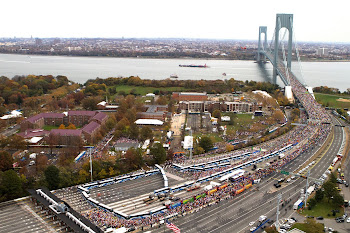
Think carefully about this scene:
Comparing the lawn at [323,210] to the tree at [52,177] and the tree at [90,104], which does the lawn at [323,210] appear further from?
the tree at [90,104]

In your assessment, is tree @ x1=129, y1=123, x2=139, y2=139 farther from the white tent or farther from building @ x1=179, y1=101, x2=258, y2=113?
building @ x1=179, y1=101, x2=258, y2=113

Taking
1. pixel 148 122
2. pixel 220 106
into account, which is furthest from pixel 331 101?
pixel 148 122

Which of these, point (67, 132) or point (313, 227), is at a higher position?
point (67, 132)

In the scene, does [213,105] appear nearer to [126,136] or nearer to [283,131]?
[283,131]

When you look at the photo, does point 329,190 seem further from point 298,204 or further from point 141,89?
point 141,89

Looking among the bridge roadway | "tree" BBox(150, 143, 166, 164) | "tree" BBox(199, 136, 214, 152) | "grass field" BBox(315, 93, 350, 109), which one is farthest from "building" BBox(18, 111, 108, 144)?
"grass field" BBox(315, 93, 350, 109)

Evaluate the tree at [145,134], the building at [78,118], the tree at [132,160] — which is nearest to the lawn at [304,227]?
the tree at [132,160]
